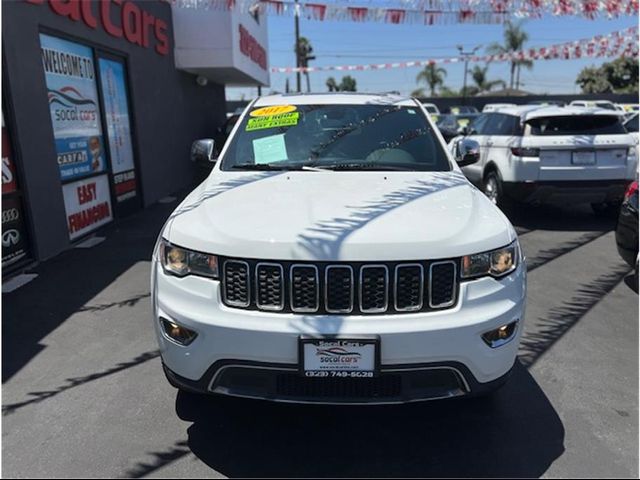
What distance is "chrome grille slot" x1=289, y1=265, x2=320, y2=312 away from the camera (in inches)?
97.6

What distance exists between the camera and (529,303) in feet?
15.8

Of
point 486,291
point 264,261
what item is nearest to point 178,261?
point 264,261

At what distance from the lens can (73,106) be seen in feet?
23.4

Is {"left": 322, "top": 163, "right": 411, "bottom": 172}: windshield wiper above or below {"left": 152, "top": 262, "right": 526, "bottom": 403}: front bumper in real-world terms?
above

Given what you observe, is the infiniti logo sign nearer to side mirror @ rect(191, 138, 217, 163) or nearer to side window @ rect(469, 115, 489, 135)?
side mirror @ rect(191, 138, 217, 163)

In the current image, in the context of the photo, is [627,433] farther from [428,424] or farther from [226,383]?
[226,383]

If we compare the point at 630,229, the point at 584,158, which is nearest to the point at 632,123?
the point at 584,158

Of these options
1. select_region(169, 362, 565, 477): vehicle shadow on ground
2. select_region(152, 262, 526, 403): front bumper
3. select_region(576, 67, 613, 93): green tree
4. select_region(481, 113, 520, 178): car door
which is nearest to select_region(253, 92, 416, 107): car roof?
select_region(152, 262, 526, 403): front bumper

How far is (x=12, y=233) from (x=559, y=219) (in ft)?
24.8

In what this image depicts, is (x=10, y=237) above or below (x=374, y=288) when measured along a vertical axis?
below

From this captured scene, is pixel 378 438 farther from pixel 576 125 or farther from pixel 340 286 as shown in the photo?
pixel 576 125

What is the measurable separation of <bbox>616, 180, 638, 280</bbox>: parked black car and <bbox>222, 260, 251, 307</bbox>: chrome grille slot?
4.10 metres

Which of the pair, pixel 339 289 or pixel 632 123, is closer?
pixel 339 289

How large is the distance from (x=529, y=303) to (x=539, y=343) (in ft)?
2.70
